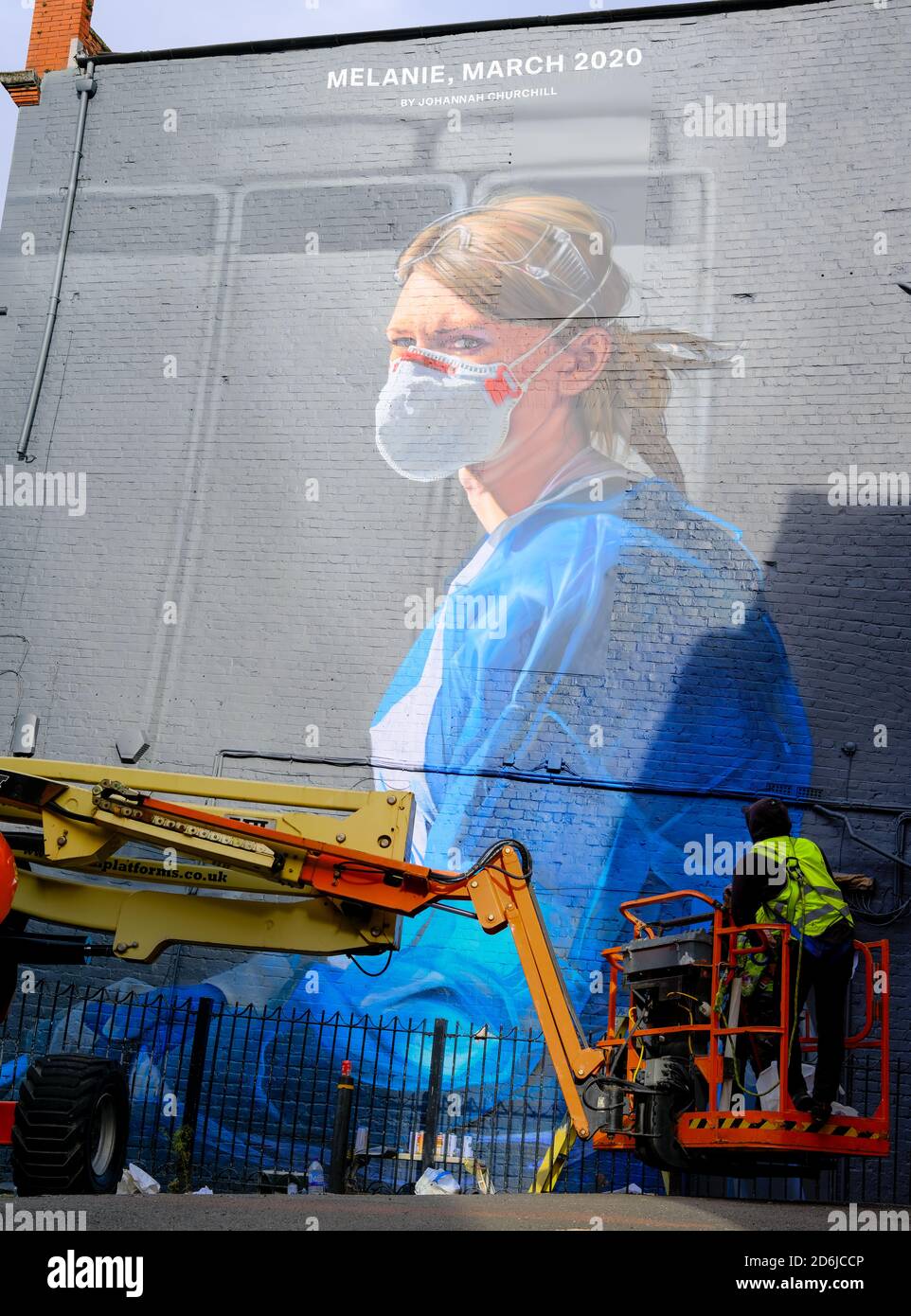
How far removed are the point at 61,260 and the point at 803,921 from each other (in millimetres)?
11176

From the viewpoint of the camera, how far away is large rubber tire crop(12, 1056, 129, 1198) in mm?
7125

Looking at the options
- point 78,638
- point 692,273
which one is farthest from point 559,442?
point 78,638

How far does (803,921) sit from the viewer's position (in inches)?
284

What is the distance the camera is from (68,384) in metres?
14.2

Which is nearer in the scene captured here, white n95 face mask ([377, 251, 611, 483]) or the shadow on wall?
the shadow on wall

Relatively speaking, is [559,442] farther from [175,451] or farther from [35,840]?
[35,840]

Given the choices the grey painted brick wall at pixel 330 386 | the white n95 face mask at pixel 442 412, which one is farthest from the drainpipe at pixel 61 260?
the white n95 face mask at pixel 442 412

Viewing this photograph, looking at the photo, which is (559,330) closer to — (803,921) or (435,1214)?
(803,921)

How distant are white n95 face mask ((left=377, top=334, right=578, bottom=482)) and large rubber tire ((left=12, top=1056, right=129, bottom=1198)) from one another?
7.32 meters

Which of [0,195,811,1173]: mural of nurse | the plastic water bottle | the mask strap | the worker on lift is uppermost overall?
the mask strap

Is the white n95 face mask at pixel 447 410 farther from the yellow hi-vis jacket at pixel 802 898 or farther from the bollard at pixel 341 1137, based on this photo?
the yellow hi-vis jacket at pixel 802 898

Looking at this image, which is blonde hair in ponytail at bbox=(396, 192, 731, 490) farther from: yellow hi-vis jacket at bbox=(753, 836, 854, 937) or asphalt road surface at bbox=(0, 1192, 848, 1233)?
asphalt road surface at bbox=(0, 1192, 848, 1233)

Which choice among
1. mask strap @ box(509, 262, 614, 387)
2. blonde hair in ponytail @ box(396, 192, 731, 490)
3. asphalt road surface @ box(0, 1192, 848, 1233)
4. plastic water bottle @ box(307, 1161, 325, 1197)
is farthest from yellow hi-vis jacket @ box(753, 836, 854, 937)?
mask strap @ box(509, 262, 614, 387)

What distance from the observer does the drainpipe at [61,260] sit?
46.3 ft
